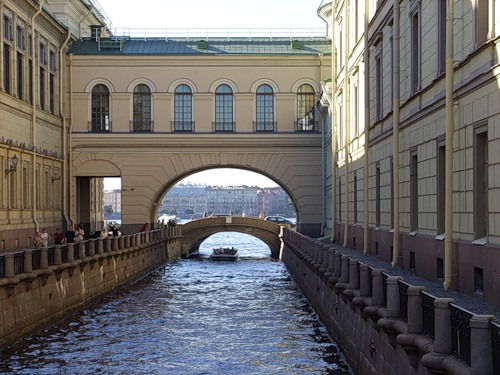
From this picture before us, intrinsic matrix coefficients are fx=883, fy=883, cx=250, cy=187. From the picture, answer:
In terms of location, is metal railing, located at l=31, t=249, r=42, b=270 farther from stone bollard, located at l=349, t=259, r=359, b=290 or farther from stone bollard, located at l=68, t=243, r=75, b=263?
stone bollard, located at l=349, t=259, r=359, b=290

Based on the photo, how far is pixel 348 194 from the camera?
3173cm

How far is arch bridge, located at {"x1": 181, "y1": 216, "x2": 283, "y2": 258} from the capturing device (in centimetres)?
5869

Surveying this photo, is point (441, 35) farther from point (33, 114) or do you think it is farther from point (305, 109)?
point (305, 109)

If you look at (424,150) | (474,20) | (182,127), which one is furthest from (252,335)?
Result: (182,127)

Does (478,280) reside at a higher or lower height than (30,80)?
lower

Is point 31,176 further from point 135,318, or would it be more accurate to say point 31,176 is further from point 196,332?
point 196,332

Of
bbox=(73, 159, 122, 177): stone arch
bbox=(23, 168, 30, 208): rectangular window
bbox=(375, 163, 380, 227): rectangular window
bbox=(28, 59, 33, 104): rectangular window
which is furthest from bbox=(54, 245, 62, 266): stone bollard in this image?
bbox=(73, 159, 122, 177): stone arch

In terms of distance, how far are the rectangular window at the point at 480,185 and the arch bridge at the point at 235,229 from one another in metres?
43.1

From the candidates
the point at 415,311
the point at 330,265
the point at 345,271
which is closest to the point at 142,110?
A: the point at 330,265

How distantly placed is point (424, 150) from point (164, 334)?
8.99 m

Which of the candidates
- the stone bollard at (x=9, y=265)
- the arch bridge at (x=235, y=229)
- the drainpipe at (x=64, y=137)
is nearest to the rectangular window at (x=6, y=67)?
the drainpipe at (x=64, y=137)

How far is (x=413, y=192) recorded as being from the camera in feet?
64.6

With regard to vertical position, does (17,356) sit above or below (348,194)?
below

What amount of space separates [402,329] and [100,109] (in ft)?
119
